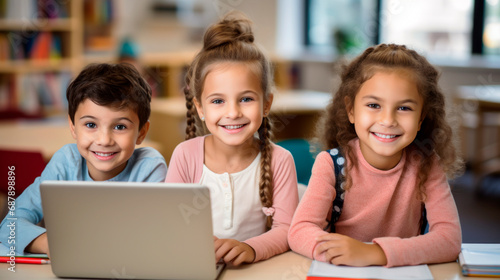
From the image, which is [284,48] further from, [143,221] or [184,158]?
[143,221]

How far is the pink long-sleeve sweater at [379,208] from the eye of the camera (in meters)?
1.26

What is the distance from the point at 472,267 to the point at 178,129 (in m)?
3.28

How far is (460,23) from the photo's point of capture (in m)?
5.63

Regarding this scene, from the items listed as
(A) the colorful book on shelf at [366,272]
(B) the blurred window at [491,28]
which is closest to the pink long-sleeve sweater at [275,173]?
(A) the colorful book on shelf at [366,272]

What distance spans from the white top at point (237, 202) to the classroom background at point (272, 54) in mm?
1891

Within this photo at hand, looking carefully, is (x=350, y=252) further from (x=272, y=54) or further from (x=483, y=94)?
(x=272, y=54)

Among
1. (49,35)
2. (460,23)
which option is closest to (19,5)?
(49,35)

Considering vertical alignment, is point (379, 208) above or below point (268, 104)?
below

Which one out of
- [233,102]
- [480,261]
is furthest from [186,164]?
[480,261]

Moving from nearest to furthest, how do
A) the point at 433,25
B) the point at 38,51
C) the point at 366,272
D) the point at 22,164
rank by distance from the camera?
the point at 366,272 < the point at 22,164 < the point at 38,51 < the point at 433,25

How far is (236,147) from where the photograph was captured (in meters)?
1.50

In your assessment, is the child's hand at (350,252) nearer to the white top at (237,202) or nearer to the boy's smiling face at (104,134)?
the white top at (237,202)

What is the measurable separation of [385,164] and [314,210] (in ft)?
0.80

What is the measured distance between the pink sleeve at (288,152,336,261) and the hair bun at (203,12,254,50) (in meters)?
0.38
